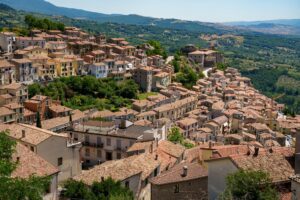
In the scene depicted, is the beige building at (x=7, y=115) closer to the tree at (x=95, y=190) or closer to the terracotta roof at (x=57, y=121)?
the terracotta roof at (x=57, y=121)

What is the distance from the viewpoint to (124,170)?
23078mm

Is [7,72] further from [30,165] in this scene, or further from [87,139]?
[30,165]

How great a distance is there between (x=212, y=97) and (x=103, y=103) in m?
23.7

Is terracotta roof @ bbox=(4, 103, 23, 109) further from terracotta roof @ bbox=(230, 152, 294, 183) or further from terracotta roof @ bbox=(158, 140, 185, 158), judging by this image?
terracotta roof @ bbox=(230, 152, 294, 183)

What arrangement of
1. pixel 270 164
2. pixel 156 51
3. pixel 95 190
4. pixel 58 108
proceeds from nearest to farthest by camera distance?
pixel 270 164
pixel 95 190
pixel 58 108
pixel 156 51

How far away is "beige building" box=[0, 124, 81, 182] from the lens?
26484 millimetres

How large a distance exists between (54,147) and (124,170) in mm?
5839

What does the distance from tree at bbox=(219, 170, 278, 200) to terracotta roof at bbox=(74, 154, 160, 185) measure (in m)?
8.54

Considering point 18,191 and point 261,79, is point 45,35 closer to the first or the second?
point 18,191

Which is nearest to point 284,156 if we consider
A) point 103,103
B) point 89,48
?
point 103,103

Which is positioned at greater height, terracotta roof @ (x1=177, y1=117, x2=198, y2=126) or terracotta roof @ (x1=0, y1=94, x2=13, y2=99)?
terracotta roof @ (x1=0, y1=94, x2=13, y2=99)

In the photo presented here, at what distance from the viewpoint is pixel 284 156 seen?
18281mm

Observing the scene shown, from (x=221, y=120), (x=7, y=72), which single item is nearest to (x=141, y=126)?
(x=221, y=120)

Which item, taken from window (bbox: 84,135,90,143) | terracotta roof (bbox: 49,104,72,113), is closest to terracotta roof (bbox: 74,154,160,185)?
window (bbox: 84,135,90,143)
